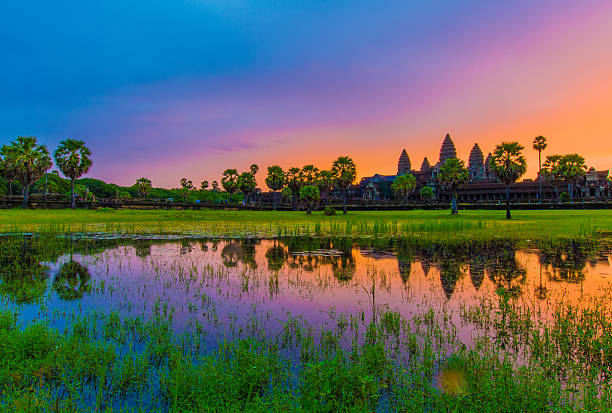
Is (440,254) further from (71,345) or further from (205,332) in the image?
(71,345)

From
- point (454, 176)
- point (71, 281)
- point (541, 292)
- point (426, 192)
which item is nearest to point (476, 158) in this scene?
point (426, 192)

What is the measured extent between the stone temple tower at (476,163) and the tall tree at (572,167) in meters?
44.0

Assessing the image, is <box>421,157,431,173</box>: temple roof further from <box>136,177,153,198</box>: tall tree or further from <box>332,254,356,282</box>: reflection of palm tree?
<box>332,254,356,282</box>: reflection of palm tree

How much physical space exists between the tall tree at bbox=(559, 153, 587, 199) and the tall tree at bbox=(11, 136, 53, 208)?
109413mm

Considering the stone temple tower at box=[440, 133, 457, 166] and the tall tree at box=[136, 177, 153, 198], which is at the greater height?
the stone temple tower at box=[440, 133, 457, 166]

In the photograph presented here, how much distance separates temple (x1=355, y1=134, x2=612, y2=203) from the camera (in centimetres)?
9250

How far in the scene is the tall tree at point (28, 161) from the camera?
59625 mm

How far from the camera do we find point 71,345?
5754mm

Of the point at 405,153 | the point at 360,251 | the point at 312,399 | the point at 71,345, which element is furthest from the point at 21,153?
the point at 405,153

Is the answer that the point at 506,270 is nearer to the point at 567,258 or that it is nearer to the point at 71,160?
the point at 567,258

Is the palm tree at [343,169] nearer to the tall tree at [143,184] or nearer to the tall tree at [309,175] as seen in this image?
the tall tree at [309,175]

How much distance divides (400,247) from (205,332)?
14.5 m

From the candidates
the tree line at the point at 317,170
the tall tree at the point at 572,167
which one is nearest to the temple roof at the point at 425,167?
the tree line at the point at 317,170

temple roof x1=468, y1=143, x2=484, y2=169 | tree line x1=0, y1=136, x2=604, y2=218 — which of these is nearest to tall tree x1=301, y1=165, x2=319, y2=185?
tree line x1=0, y1=136, x2=604, y2=218
